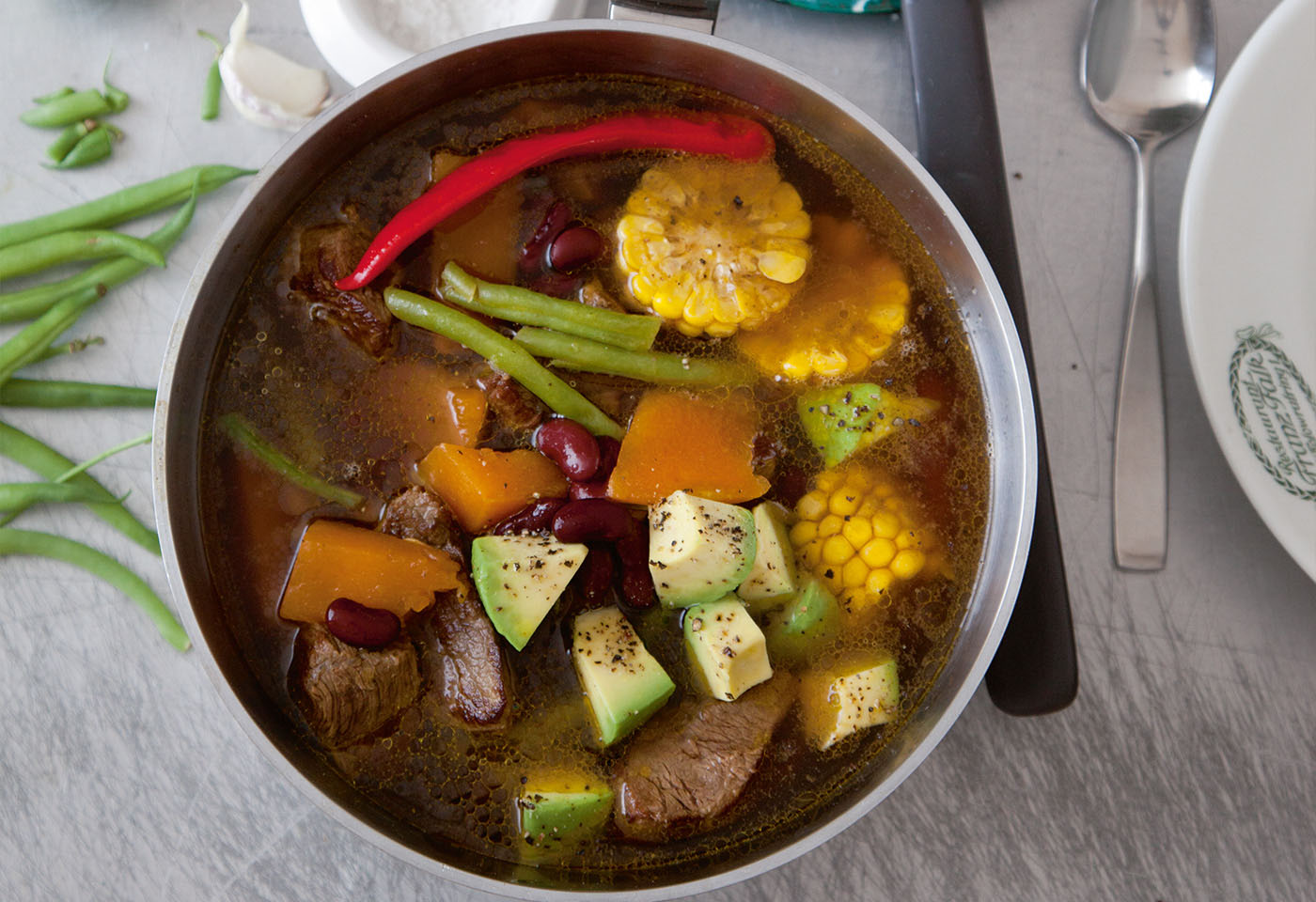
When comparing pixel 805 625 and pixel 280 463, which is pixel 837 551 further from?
pixel 280 463

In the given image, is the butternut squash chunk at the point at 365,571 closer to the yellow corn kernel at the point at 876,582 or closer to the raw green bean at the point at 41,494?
the raw green bean at the point at 41,494

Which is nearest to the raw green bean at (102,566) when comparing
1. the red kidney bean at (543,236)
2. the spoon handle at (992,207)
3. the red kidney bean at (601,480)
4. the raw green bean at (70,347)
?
the raw green bean at (70,347)

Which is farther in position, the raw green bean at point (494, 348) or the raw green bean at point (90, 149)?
the raw green bean at point (90, 149)

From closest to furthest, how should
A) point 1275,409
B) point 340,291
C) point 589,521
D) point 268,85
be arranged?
point 589,521, point 340,291, point 1275,409, point 268,85

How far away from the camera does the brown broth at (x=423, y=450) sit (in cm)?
184

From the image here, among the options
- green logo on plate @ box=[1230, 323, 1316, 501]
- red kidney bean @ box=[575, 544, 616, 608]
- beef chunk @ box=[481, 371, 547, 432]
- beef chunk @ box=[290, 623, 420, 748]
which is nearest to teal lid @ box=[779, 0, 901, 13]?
green logo on plate @ box=[1230, 323, 1316, 501]

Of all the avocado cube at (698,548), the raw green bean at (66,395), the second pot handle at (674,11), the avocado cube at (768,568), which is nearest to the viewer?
the avocado cube at (698,548)

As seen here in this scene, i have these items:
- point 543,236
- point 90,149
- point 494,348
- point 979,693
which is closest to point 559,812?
point 494,348

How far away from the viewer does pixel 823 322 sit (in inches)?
79.7

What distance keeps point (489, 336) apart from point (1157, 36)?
1829mm

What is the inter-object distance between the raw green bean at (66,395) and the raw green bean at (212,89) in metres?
0.70

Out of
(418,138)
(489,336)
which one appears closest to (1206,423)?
(489,336)

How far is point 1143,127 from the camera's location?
231 cm

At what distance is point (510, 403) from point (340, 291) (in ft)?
1.39
